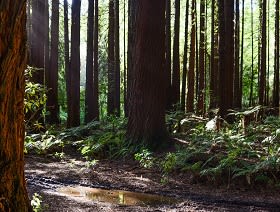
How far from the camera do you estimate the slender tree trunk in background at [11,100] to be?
251 cm

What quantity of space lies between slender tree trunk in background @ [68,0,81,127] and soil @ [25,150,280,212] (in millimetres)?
5648

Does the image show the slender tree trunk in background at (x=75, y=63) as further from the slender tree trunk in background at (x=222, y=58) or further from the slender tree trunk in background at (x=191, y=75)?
the slender tree trunk in background at (x=191, y=75)

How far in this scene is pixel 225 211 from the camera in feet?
18.7

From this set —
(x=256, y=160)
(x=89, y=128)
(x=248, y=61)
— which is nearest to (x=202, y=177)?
(x=256, y=160)

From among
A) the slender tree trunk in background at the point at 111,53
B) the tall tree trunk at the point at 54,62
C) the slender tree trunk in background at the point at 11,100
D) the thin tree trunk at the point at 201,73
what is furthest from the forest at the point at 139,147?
the slender tree trunk in background at the point at 111,53

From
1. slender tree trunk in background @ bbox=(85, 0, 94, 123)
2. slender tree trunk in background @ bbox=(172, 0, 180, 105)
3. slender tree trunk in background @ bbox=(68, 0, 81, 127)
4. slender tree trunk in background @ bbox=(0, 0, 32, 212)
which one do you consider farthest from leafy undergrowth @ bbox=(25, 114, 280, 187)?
slender tree trunk in background @ bbox=(85, 0, 94, 123)

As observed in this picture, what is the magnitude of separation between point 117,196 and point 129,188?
0.63 m

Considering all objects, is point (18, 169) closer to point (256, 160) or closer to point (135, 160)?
point (256, 160)

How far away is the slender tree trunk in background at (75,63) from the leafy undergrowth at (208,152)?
2.47 m

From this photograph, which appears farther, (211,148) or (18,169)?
(211,148)

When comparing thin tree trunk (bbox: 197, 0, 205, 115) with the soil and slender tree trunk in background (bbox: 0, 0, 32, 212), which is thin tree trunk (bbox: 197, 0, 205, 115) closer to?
the soil

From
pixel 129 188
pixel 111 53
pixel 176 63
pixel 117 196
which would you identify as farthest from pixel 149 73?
pixel 111 53

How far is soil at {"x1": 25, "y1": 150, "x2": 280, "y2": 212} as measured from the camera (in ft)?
19.3

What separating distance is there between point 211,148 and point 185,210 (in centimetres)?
335
